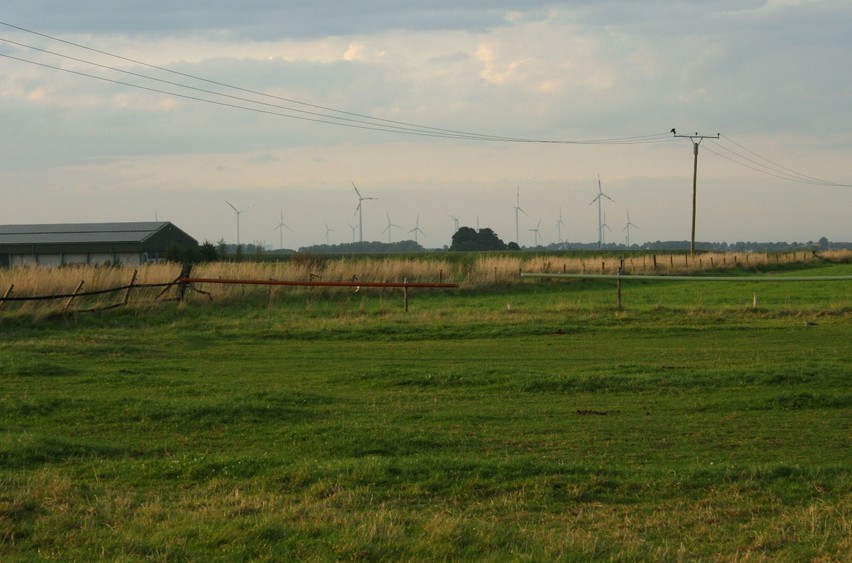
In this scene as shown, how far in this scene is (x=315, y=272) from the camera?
37.8 meters

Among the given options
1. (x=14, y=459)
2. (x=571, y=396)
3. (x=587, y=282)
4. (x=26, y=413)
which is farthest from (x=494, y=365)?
(x=587, y=282)

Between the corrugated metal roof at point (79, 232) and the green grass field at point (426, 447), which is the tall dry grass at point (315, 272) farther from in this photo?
the corrugated metal roof at point (79, 232)

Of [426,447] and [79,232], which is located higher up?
[79,232]

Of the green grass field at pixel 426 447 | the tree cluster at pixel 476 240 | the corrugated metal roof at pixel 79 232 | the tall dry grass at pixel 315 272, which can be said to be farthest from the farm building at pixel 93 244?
the tree cluster at pixel 476 240

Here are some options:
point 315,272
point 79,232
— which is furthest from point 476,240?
point 315,272

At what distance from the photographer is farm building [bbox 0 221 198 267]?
5378cm

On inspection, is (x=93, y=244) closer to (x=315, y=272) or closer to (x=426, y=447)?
(x=315, y=272)

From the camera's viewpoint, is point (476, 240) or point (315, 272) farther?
point (476, 240)

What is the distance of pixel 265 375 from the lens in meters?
15.9

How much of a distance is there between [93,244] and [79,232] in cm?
479

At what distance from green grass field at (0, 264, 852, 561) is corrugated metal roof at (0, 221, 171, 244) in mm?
35393

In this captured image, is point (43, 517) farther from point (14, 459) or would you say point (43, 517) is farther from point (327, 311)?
point (327, 311)

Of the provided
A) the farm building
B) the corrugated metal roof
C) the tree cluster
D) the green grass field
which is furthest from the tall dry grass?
the tree cluster

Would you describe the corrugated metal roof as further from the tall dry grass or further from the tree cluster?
the tree cluster
